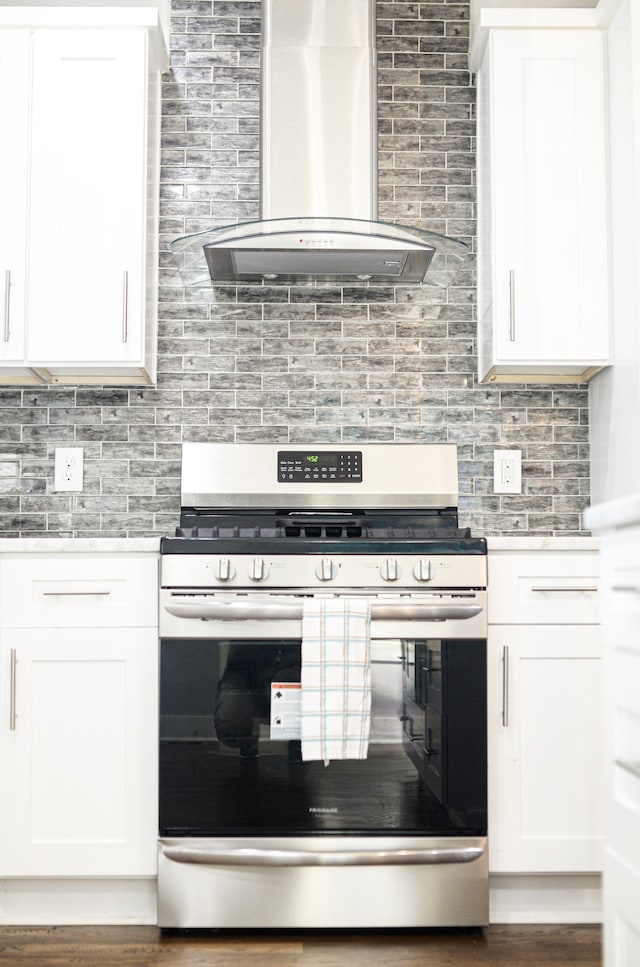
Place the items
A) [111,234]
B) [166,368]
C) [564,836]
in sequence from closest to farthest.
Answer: [564,836]
[111,234]
[166,368]

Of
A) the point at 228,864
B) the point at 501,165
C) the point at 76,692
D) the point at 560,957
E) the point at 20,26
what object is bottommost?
the point at 560,957

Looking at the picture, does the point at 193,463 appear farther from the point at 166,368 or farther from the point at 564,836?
the point at 564,836

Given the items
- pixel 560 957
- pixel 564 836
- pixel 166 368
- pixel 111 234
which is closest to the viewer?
pixel 560 957

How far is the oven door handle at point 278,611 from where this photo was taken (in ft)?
6.95

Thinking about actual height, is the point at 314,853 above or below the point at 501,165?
below

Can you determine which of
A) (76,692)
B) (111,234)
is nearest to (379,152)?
(111,234)

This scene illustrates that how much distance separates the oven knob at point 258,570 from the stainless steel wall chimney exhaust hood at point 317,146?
0.90m

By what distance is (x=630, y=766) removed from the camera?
1.13m

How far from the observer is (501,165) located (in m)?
2.61

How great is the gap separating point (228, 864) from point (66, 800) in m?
0.40

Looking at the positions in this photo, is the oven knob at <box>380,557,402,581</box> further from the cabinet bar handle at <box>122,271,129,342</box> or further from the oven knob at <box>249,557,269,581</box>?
the cabinet bar handle at <box>122,271,129,342</box>

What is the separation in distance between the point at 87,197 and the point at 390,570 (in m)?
1.35

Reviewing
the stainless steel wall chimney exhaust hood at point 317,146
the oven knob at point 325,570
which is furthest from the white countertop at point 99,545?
the stainless steel wall chimney exhaust hood at point 317,146

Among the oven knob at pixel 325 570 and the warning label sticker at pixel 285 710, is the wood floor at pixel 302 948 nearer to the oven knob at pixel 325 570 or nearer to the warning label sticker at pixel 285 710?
the warning label sticker at pixel 285 710
